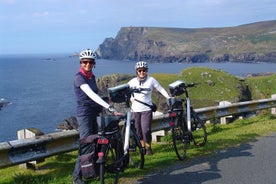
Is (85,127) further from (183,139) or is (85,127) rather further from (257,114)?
(257,114)

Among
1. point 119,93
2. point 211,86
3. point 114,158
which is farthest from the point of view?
point 211,86

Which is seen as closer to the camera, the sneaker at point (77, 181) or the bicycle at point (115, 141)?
the bicycle at point (115, 141)

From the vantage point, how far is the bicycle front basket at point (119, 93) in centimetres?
→ 685

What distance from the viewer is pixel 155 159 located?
27.7 feet

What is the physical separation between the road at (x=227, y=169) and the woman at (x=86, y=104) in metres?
1.14

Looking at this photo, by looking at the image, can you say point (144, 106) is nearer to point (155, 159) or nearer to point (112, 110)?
point (155, 159)

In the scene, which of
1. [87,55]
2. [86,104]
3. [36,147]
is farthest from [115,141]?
[36,147]

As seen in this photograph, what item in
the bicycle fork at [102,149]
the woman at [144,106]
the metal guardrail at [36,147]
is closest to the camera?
the bicycle fork at [102,149]

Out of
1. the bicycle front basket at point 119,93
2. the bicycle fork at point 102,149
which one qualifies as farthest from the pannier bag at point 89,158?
the bicycle front basket at point 119,93

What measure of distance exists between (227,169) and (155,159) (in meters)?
1.58

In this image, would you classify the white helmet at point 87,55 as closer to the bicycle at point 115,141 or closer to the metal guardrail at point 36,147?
the bicycle at point 115,141

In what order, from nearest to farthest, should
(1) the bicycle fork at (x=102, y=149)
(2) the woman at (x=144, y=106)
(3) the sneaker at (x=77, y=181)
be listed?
(1) the bicycle fork at (x=102, y=149), (3) the sneaker at (x=77, y=181), (2) the woman at (x=144, y=106)

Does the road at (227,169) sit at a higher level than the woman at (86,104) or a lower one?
lower

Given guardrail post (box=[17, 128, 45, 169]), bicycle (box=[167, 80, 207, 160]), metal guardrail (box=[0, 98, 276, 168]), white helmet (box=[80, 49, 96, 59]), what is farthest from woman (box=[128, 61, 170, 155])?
white helmet (box=[80, 49, 96, 59])
